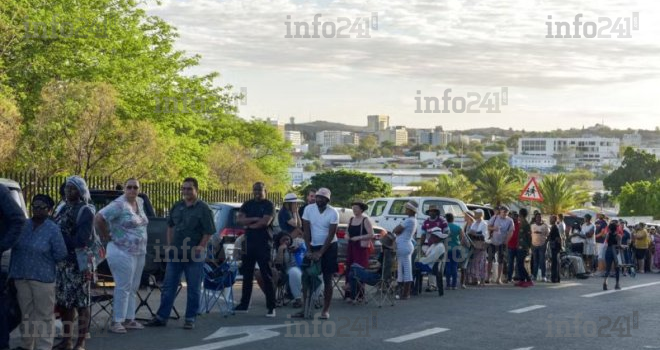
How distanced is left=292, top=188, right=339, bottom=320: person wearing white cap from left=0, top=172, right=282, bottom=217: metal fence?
8205mm

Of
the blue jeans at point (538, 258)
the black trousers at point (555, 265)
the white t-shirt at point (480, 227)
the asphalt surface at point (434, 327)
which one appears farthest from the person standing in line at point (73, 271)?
the blue jeans at point (538, 258)

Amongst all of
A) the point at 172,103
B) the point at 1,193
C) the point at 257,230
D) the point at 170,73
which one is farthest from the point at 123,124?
the point at 1,193

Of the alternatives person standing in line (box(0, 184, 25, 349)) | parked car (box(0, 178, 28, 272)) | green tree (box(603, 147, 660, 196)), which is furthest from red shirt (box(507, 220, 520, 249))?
green tree (box(603, 147, 660, 196))

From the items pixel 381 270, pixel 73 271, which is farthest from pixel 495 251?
pixel 73 271

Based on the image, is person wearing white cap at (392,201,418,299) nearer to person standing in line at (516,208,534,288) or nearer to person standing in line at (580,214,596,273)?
person standing in line at (516,208,534,288)

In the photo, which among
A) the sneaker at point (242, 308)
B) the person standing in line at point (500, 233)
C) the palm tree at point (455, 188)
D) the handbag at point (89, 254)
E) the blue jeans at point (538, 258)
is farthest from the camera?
the palm tree at point (455, 188)

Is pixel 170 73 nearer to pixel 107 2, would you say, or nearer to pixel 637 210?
pixel 107 2

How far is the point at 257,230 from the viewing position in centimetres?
1476

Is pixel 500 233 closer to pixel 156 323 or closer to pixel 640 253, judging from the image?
pixel 156 323

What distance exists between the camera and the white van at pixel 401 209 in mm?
26734

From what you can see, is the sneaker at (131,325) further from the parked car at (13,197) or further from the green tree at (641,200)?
the green tree at (641,200)

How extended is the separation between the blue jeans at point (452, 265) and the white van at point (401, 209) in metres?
5.31

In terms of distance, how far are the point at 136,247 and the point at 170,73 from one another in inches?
1399

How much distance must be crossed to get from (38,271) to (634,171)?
14070cm
